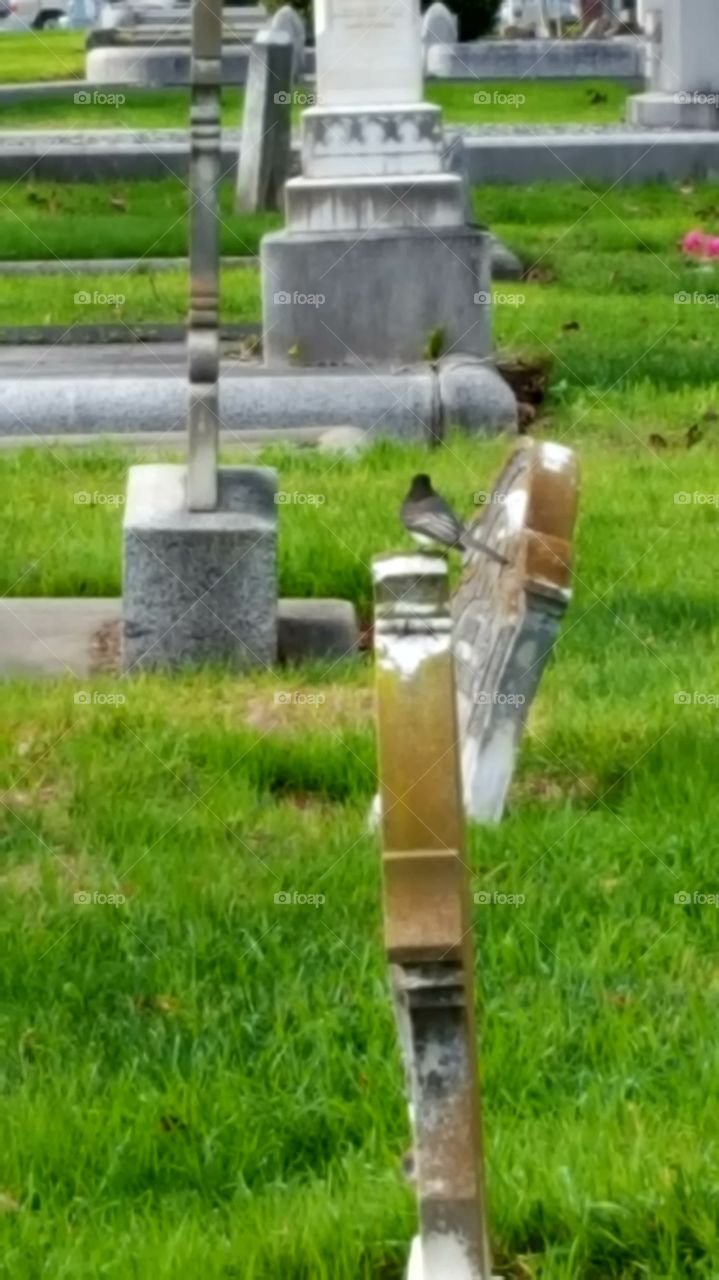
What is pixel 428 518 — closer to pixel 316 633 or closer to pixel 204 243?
pixel 316 633

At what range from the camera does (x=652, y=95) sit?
21625 mm

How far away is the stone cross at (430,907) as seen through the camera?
2.67 meters

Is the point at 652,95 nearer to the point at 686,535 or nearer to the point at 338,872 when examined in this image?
the point at 686,535

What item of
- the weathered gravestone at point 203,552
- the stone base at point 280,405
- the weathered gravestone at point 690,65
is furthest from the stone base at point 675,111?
the weathered gravestone at point 203,552

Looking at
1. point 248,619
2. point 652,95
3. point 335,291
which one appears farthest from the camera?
point 652,95

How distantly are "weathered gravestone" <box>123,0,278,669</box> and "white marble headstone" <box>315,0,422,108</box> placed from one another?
14.9 ft

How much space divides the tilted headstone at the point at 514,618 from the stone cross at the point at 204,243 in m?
1.41

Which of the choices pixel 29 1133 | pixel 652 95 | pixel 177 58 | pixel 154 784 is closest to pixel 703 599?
pixel 154 784

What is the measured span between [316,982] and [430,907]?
1601 mm

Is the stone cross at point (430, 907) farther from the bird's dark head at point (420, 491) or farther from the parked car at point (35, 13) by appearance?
the parked car at point (35, 13)

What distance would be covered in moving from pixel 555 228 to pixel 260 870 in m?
11.3

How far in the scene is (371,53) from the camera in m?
10.9

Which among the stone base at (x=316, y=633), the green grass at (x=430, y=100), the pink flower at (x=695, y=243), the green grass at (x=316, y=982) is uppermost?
the green grass at (x=430, y=100)

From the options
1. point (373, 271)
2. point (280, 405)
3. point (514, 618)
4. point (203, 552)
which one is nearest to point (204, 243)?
point (203, 552)
